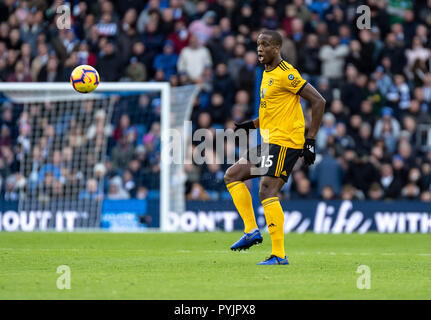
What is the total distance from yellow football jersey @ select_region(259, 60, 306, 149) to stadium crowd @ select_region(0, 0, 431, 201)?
7.08 m

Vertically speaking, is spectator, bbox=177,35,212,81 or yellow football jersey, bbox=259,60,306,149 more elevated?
spectator, bbox=177,35,212,81

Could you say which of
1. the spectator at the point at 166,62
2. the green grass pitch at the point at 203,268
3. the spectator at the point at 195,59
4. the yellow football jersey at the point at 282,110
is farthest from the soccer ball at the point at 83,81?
Answer: the spectator at the point at 166,62

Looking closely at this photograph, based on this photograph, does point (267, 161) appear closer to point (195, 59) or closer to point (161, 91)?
point (161, 91)

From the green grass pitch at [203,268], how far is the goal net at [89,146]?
3176 mm

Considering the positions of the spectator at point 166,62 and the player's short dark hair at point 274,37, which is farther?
the spectator at point 166,62

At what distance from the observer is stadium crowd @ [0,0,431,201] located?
1741 centimetres

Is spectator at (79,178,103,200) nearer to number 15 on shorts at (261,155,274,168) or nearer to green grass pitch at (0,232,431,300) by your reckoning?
green grass pitch at (0,232,431,300)

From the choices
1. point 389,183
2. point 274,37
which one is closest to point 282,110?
point 274,37

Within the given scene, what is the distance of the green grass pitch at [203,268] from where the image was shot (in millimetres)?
6926

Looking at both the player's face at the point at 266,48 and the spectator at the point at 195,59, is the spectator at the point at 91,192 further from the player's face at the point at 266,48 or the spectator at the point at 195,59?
the player's face at the point at 266,48

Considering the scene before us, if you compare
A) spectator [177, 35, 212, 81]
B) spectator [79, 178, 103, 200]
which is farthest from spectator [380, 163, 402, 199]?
spectator [79, 178, 103, 200]

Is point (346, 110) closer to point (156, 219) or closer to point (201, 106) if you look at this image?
point (201, 106)
